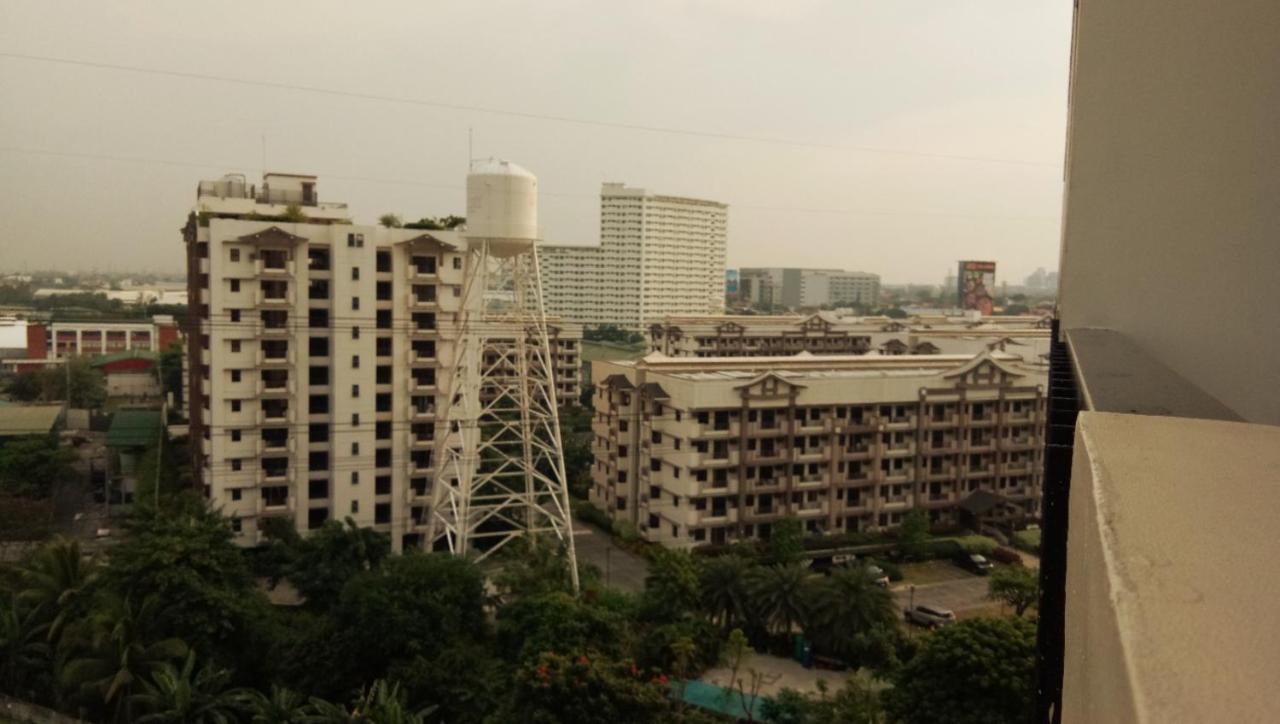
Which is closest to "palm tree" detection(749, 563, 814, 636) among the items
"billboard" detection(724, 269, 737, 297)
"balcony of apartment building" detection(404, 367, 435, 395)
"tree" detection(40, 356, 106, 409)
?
"balcony of apartment building" detection(404, 367, 435, 395)

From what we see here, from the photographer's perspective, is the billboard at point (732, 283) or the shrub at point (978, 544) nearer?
the shrub at point (978, 544)

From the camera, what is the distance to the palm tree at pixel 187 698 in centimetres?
591

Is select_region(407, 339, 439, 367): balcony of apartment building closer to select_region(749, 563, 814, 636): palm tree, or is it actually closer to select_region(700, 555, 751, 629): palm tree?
select_region(700, 555, 751, 629): palm tree

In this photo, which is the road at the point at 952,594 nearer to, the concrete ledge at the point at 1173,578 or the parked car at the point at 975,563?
the parked car at the point at 975,563

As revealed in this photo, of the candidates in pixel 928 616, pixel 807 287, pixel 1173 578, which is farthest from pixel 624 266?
pixel 1173 578

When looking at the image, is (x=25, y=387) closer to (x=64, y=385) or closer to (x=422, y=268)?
(x=64, y=385)

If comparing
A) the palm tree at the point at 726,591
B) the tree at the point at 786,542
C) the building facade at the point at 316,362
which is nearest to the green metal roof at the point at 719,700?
the palm tree at the point at 726,591

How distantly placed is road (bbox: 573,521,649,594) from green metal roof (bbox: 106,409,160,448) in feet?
19.2

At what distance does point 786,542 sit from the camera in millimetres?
11016

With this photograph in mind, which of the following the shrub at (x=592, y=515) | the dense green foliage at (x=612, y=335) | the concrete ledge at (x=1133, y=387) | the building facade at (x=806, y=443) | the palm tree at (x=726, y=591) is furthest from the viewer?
the dense green foliage at (x=612, y=335)

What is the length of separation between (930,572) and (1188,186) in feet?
35.5

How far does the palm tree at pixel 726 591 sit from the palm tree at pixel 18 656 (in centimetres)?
560

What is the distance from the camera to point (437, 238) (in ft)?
37.0

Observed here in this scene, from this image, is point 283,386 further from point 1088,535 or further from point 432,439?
point 1088,535
